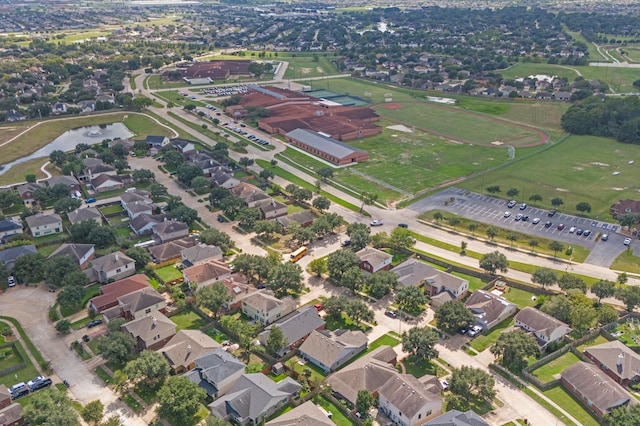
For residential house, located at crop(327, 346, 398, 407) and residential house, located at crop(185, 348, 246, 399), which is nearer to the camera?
residential house, located at crop(327, 346, 398, 407)

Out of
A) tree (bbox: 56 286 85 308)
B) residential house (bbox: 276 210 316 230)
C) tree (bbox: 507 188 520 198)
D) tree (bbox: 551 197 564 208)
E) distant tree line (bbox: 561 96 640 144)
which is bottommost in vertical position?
tree (bbox: 56 286 85 308)

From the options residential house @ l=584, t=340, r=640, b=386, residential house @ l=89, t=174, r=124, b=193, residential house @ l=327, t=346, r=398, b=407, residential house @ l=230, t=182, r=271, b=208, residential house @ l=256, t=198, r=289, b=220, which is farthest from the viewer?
residential house @ l=89, t=174, r=124, b=193

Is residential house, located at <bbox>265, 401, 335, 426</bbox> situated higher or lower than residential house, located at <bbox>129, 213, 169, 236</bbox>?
higher

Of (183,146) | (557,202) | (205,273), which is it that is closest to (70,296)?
(205,273)

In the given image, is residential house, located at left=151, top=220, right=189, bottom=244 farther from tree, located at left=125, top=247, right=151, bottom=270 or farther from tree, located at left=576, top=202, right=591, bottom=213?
tree, located at left=576, top=202, right=591, bottom=213

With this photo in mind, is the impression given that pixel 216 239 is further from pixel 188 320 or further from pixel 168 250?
pixel 188 320

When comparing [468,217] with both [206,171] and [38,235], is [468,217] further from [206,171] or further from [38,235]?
[38,235]

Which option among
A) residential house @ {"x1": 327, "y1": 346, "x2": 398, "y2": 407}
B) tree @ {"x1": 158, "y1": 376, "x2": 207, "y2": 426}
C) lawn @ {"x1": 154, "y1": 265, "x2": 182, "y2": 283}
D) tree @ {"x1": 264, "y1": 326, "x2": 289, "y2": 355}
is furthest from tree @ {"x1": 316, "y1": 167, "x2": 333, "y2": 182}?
tree @ {"x1": 158, "y1": 376, "x2": 207, "y2": 426}
